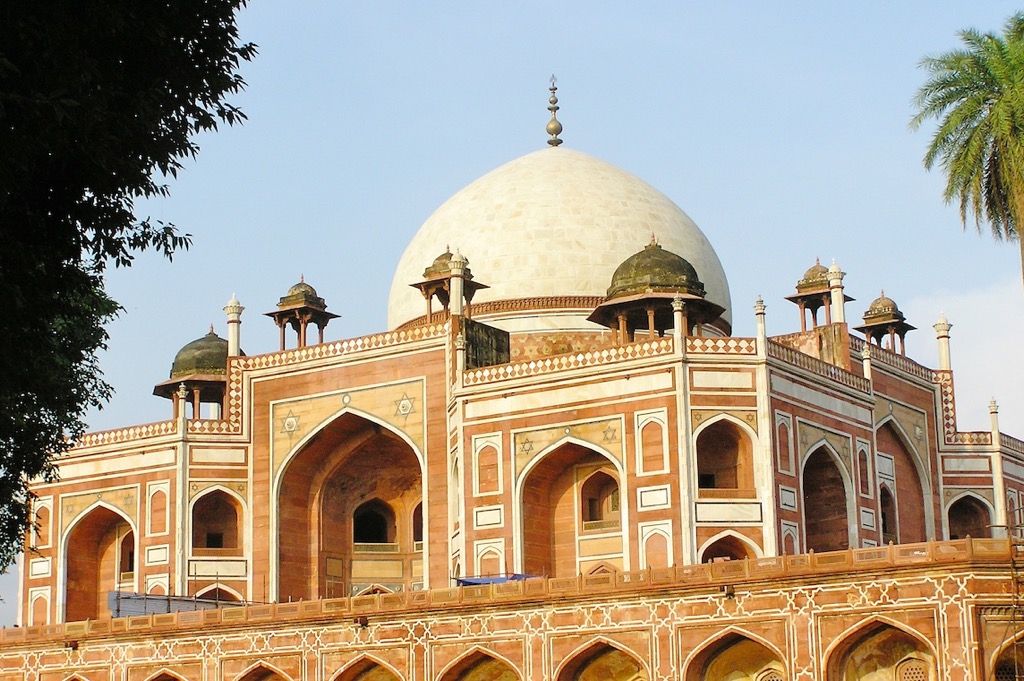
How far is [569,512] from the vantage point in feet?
92.6

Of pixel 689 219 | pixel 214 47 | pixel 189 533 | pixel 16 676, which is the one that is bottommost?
pixel 16 676

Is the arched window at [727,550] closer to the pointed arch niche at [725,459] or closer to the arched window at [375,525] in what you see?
the pointed arch niche at [725,459]

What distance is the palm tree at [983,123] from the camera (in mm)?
21344

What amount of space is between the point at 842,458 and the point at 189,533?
40.0 feet

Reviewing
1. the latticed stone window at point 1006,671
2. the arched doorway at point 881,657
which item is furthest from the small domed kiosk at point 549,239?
the latticed stone window at point 1006,671

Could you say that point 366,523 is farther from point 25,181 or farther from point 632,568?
point 25,181

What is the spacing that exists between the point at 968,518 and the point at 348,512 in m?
12.9

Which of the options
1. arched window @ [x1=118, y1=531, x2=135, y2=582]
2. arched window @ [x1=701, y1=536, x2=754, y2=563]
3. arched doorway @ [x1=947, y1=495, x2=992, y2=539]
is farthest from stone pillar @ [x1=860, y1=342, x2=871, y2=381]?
arched window @ [x1=118, y1=531, x2=135, y2=582]

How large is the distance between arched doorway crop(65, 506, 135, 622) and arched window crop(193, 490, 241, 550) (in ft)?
5.19

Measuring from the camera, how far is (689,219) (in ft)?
118

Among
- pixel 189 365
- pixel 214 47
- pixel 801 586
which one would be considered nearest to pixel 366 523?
pixel 189 365

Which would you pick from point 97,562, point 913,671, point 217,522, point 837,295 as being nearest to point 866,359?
point 837,295

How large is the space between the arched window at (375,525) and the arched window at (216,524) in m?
2.38

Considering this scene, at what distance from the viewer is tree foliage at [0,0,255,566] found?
1022 cm
